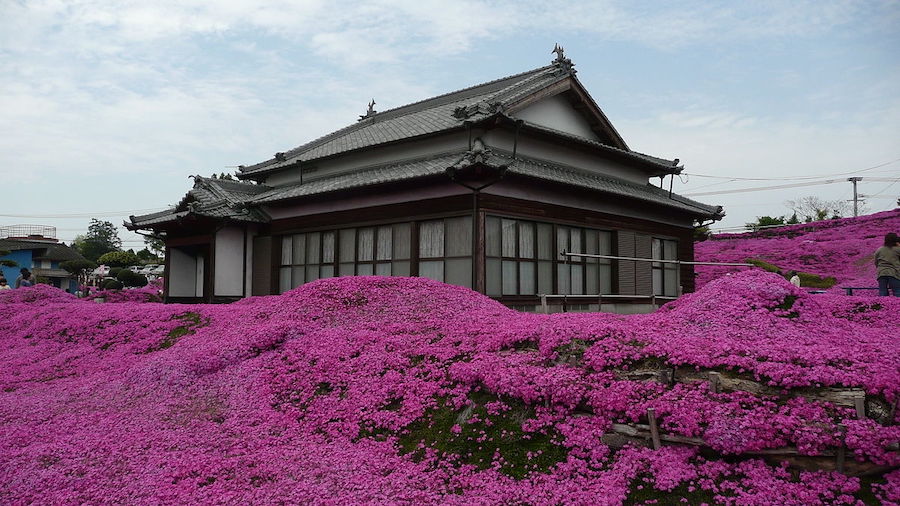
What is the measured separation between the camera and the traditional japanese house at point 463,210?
49.6 feet

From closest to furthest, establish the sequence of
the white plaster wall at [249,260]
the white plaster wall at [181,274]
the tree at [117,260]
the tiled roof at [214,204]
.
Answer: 1. the tiled roof at [214,204]
2. the white plaster wall at [249,260]
3. the white plaster wall at [181,274]
4. the tree at [117,260]

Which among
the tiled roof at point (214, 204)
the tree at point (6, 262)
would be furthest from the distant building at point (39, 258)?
the tiled roof at point (214, 204)

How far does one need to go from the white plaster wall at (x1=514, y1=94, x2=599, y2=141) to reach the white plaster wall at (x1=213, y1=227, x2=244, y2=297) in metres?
10.2

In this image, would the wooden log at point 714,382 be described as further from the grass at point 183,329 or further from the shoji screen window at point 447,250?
the grass at point 183,329

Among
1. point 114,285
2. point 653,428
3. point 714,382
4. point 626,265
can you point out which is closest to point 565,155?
point 626,265

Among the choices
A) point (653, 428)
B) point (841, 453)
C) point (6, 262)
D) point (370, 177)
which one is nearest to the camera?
point (841, 453)

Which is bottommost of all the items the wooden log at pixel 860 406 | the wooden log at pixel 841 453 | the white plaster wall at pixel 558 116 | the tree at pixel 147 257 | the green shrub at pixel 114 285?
the wooden log at pixel 841 453

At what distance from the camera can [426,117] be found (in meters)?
20.0

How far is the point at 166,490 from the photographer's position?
20.8 feet

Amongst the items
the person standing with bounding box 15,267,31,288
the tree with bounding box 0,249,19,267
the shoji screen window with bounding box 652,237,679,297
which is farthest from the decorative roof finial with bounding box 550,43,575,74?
the tree with bounding box 0,249,19,267

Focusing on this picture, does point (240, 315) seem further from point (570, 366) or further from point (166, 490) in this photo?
point (570, 366)

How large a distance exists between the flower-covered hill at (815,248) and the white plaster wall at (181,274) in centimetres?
2294

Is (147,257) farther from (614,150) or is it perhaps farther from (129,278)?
(614,150)

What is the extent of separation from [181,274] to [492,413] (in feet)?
62.0
